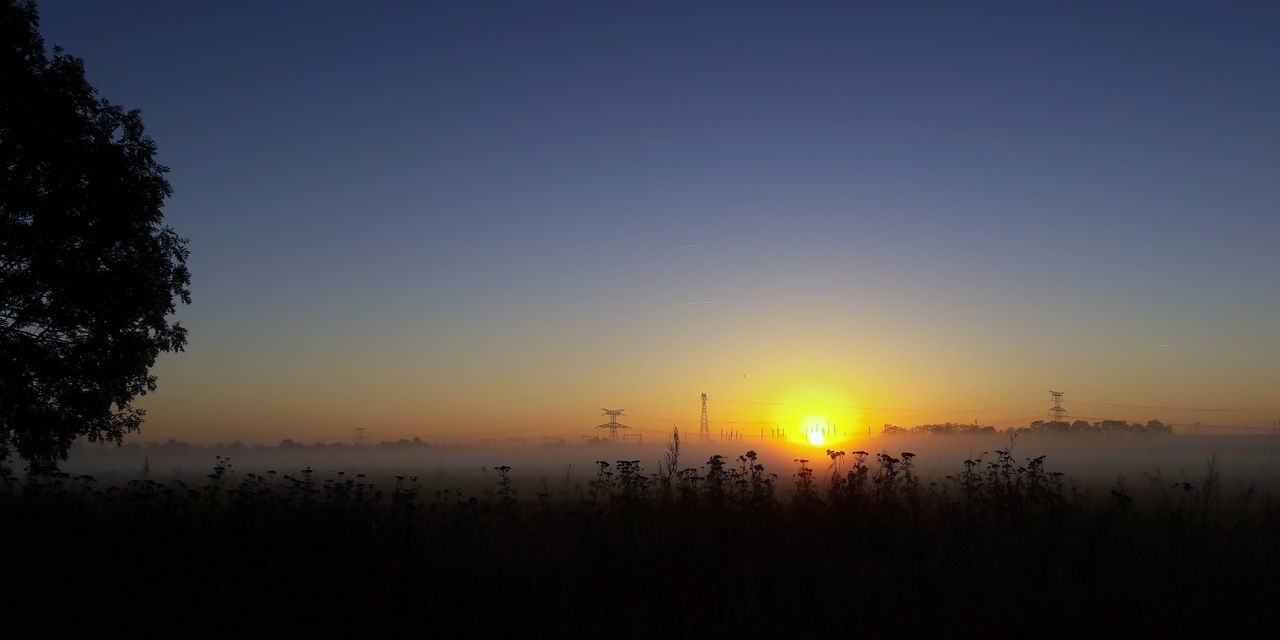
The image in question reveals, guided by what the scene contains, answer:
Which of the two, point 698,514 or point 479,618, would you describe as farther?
point 698,514

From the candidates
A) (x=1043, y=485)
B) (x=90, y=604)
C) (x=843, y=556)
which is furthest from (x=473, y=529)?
(x=1043, y=485)

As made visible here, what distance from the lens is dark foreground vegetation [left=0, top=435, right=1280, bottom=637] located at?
352 inches

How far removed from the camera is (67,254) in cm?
1761

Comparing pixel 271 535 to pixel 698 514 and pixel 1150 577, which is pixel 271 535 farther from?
pixel 1150 577

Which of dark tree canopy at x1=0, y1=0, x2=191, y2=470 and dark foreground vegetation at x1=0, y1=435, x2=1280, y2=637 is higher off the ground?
dark tree canopy at x1=0, y1=0, x2=191, y2=470

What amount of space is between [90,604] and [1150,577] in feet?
47.4

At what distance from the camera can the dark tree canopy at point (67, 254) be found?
17000 mm

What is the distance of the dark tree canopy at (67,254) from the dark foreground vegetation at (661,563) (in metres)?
3.48

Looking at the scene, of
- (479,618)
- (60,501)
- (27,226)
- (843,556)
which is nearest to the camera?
(479,618)

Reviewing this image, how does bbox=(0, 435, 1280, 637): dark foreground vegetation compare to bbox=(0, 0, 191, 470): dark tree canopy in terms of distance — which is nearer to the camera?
bbox=(0, 435, 1280, 637): dark foreground vegetation

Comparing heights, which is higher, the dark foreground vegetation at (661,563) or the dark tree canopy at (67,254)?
the dark tree canopy at (67,254)

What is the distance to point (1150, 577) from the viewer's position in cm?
1027

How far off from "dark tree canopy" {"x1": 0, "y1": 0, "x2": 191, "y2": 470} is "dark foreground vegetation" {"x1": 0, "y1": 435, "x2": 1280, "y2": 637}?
3.48 m

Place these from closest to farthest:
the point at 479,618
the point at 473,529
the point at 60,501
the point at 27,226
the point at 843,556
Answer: the point at 479,618, the point at 843,556, the point at 473,529, the point at 60,501, the point at 27,226
